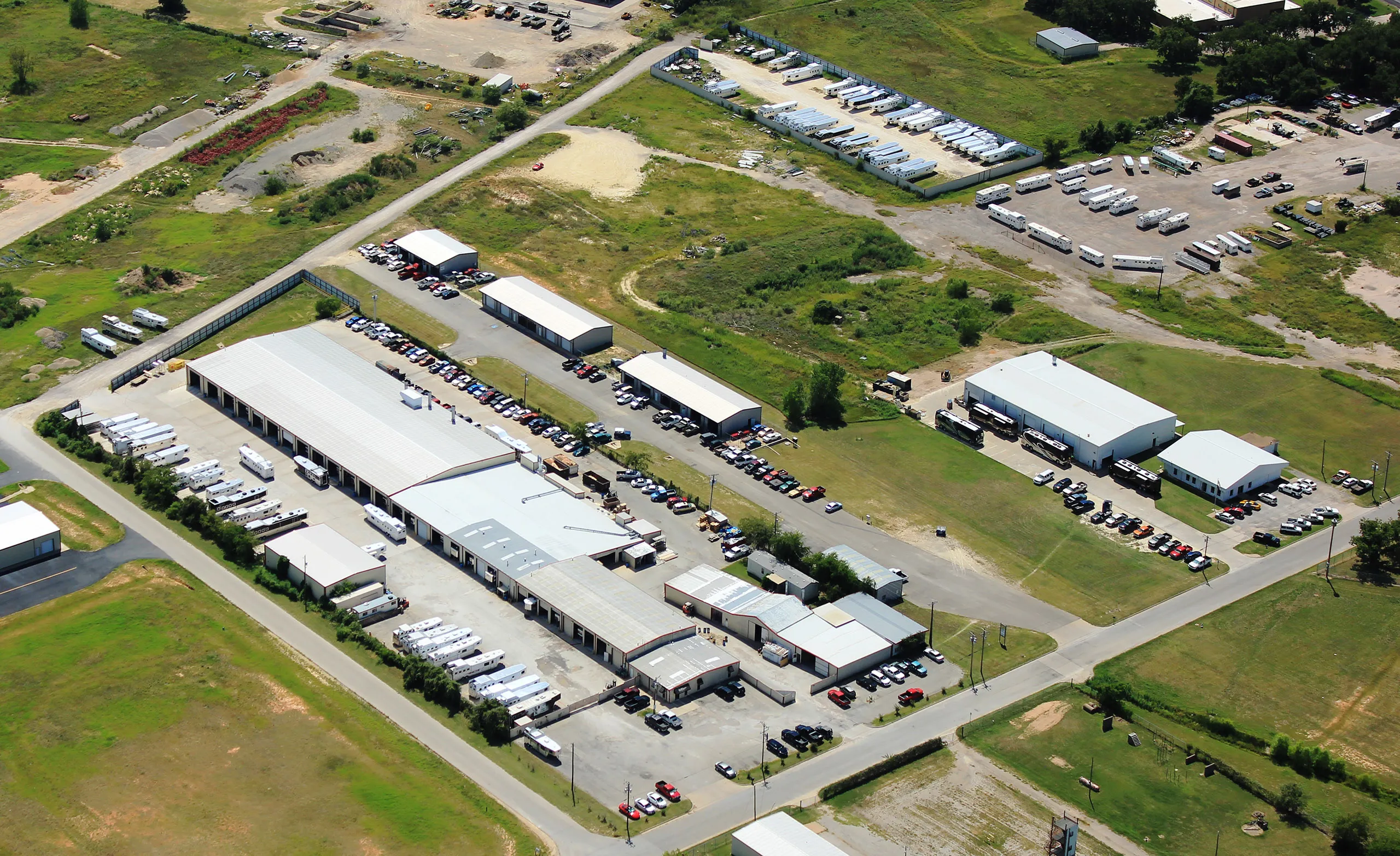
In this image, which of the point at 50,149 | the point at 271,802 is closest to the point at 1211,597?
the point at 271,802

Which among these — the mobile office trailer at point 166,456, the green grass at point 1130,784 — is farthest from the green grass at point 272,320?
the green grass at point 1130,784

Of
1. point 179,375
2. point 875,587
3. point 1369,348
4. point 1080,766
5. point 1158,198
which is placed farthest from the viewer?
point 1158,198

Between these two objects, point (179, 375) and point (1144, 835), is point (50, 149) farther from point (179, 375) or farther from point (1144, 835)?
point (1144, 835)

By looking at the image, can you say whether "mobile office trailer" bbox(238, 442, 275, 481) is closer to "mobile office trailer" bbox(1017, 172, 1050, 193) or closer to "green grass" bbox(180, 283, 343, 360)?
"green grass" bbox(180, 283, 343, 360)

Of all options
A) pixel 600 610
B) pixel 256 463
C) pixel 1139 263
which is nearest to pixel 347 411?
pixel 256 463

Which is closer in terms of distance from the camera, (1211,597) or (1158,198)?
(1211,597)

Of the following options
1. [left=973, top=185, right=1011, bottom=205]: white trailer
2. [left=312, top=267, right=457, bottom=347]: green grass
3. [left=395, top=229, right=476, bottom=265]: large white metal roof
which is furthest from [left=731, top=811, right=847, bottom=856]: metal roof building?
[left=973, top=185, right=1011, bottom=205]: white trailer
